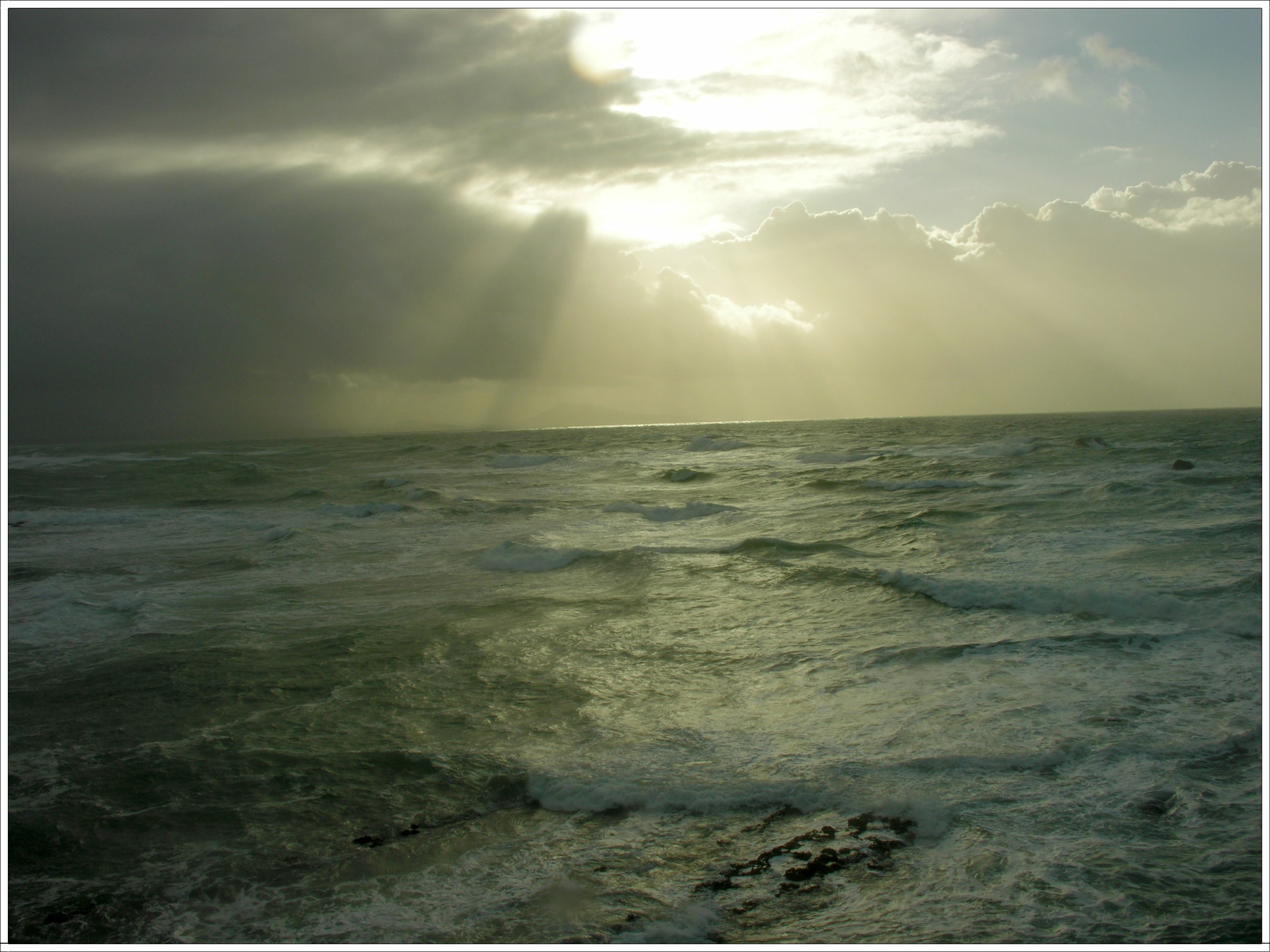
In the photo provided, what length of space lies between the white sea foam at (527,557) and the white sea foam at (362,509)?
7462 millimetres

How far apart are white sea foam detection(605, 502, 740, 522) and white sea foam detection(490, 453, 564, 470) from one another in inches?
756

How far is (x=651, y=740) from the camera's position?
19.4 feet

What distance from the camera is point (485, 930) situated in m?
3.74

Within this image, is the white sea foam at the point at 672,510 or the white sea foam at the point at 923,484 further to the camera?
the white sea foam at the point at 923,484

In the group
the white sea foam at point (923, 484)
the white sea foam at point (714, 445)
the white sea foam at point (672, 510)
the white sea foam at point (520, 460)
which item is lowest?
the white sea foam at point (672, 510)

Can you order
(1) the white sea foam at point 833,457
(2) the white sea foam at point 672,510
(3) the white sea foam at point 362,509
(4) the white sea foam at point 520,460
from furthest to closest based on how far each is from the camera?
(4) the white sea foam at point 520,460 → (1) the white sea foam at point 833,457 → (3) the white sea foam at point 362,509 → (2) the white sea foam at point 672,510

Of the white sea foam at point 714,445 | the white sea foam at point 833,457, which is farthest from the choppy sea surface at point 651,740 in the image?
the white sea foam at point 714,445

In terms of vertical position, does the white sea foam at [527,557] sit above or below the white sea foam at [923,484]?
below

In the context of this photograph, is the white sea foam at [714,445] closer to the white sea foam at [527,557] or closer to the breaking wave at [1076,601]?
the white sea foam at [527,557]

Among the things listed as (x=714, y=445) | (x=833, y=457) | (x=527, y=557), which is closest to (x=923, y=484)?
Result: (x=527, y=557)

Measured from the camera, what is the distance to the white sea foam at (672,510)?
19.0 meters

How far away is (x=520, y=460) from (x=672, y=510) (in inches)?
959

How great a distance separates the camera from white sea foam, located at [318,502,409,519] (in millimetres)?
20312

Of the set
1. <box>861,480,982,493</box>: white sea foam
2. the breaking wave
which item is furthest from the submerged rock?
<box>861,480,982,493</box>: white sea foam
